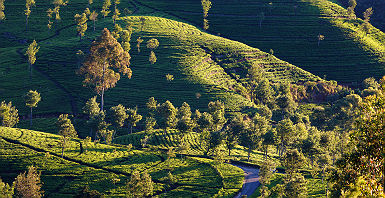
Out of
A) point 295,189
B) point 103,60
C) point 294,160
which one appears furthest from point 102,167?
point 103,60

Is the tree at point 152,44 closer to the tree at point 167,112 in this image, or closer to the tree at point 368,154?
the tree at point 167,112

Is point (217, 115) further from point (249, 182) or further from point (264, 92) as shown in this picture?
point (264, 92)

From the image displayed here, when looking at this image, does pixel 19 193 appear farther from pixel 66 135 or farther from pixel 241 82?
pixel 241 82

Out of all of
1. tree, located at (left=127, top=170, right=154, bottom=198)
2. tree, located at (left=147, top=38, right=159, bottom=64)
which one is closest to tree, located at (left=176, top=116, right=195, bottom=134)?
tree, located at (left=127, top=170, right=154, bottom=198)

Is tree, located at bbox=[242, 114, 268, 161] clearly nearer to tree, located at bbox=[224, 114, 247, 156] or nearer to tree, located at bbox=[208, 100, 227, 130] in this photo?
tree, located at bbox=[224, 114, 247, 156]

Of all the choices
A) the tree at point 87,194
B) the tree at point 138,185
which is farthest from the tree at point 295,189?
the tree at point 87,194

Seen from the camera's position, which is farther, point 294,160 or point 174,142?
point 174,142
